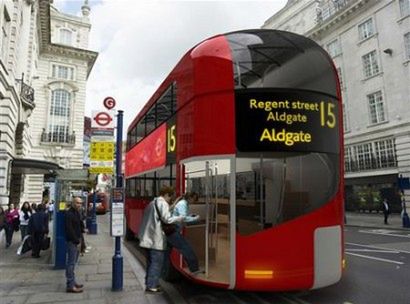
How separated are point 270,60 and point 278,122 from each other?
0.96 meters

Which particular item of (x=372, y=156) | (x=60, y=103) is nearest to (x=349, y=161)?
(x=372, y=156)

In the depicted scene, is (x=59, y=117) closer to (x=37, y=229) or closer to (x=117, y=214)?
(x=37, y=229)

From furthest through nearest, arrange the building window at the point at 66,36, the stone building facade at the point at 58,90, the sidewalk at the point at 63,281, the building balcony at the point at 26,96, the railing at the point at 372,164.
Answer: the building window at the point at 66,36
the stone building facade at the point at 58,90
the railing at the point at 372,164
the building balcony at the point at 26,96
the sidewalk at the point at 63,281

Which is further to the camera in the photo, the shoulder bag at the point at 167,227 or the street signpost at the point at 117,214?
the street signpost at the point at 117,214

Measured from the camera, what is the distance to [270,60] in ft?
19.7

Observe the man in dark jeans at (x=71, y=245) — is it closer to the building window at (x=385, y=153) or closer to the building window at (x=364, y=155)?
the building window at (x=385, y=153)

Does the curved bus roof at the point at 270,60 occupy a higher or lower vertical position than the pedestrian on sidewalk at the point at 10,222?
higher

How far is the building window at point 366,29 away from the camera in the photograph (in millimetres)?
31000

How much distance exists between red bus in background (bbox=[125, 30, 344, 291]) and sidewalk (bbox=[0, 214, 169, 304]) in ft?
5.05

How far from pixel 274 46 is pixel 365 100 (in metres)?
27.7

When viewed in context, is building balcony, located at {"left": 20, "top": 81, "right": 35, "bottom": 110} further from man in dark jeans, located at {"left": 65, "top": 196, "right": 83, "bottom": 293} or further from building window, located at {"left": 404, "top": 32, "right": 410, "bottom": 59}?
building window, located at {"left": 404, "top": 32, "right": 410, "bottom": 59}

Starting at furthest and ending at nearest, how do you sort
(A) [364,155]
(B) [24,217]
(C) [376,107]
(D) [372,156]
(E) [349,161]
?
(E) [349,161] < (A) [364,155] < (C) [376,107] < (D) [372,156] < (B) [24,217]

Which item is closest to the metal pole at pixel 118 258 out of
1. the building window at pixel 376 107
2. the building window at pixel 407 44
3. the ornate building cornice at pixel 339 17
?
the building window at pixel 407 44

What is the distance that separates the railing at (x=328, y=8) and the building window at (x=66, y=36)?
28750mm
